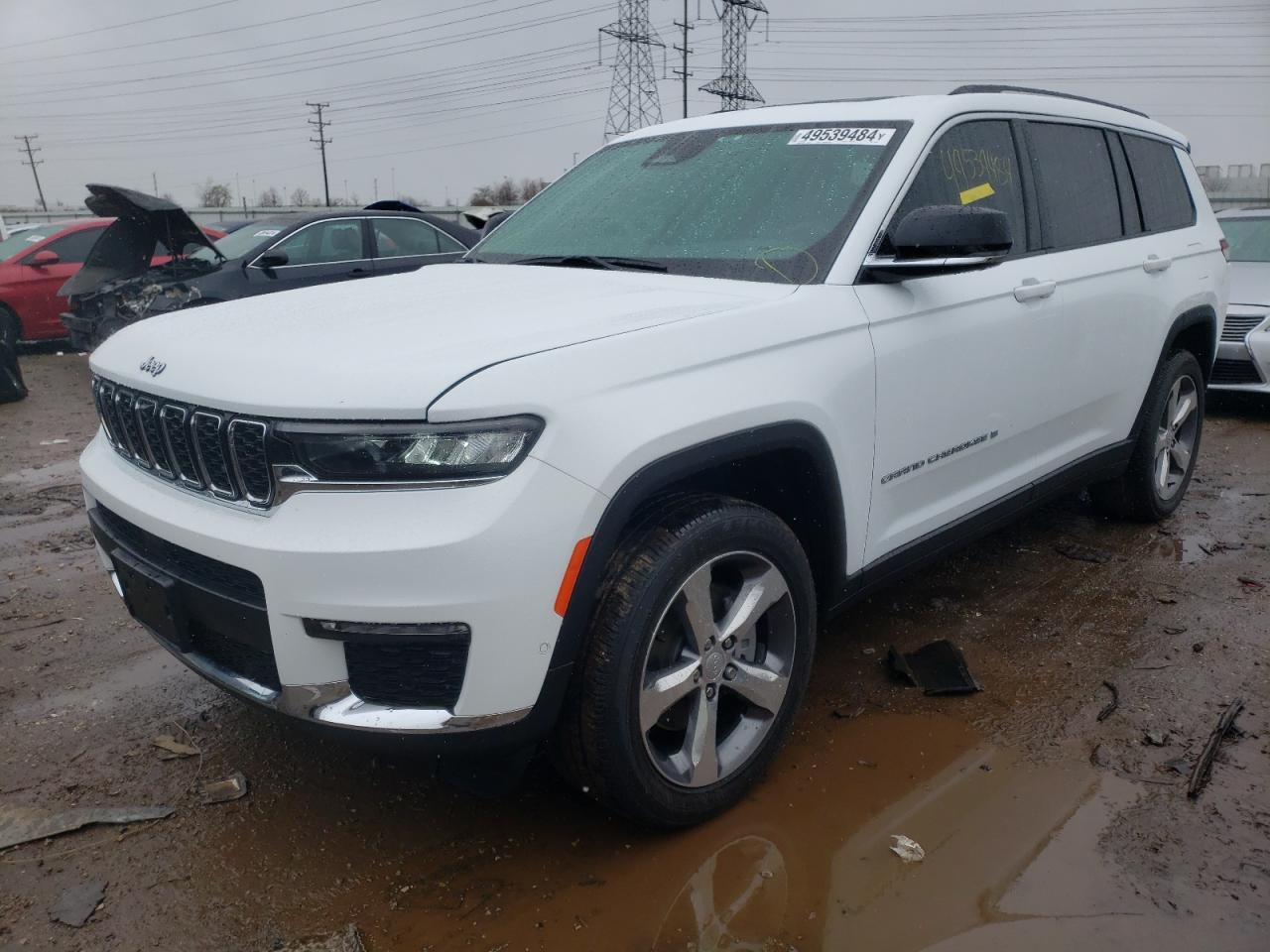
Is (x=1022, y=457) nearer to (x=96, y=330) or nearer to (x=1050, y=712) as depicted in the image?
(x=1050, y=712)

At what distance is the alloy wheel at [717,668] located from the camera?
235 centimetres

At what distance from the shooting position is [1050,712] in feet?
10.3

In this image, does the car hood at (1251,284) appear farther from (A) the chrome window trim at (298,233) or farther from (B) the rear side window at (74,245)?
(B) the rear side window at (74,245)

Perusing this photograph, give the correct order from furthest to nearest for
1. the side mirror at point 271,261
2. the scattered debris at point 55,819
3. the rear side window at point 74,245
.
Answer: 1. the rear side window at point 74,245
2. the side mirror at point 271,261
3. the scattered debris at point 55,819

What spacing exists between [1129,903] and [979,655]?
1.33 metres

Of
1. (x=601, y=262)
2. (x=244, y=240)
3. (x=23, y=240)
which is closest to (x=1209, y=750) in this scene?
(x=601, y=262)

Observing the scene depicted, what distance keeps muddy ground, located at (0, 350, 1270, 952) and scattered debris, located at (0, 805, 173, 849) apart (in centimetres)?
4

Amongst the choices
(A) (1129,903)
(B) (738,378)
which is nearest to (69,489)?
(B) (738,378)

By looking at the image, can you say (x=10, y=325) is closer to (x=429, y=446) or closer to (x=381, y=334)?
(x=381, y=334)

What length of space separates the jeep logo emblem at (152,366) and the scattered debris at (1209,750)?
9.44 feet

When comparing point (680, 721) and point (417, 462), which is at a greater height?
point (417, 462)

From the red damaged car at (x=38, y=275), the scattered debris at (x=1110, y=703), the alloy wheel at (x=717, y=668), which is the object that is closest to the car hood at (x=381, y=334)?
the alloy wheel at (x=717, y=668)

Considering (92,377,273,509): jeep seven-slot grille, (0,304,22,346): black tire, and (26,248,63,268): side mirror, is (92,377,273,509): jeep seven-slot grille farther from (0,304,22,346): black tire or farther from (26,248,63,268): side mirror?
(26,248,63,268): side mirror

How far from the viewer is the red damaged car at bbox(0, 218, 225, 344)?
1107cm
